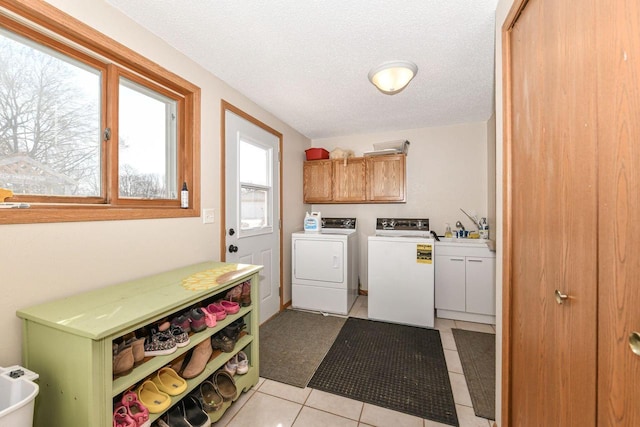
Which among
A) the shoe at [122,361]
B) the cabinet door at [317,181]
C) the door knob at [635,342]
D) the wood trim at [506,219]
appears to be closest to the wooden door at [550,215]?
the wood trim at [506,219]

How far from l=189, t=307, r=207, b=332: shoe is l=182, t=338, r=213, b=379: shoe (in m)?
0.11

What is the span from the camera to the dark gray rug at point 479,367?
162cm

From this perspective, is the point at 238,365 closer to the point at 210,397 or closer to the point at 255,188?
the point at 210,397

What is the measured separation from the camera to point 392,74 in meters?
1.92

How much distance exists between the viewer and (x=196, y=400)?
140 centimetres

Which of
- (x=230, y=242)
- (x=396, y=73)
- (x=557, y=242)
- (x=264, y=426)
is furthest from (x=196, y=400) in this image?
(x=396, y=73)

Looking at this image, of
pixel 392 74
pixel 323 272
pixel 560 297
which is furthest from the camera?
pixel 323 272

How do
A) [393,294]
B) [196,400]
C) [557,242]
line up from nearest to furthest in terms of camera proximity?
[557,242]
[196,400]
[393,294]

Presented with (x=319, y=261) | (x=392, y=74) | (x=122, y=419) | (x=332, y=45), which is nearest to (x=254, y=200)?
(x=319, y=261)

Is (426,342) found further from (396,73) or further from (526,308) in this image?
(396,73)

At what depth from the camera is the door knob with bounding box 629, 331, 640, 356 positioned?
53 centimetres

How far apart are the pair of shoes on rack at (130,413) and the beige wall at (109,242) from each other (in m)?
0.48

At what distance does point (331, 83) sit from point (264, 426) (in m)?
2.49

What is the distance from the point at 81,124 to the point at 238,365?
1.69 m
